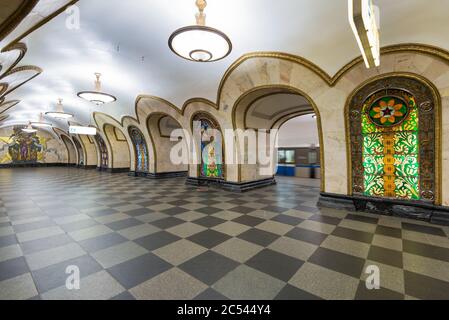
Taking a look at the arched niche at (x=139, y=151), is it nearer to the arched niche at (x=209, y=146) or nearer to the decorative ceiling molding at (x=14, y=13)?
the arched niche at (x=209, y=146)

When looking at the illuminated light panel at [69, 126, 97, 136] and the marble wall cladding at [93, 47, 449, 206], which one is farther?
the illuminated light panel at [69, 126, 97, 136]

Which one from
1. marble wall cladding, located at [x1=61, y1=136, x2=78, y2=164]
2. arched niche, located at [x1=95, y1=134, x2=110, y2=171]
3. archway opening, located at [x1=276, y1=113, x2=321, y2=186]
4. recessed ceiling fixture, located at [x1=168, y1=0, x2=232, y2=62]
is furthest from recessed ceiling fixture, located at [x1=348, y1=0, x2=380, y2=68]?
marble wall cladding, located at [x1=61, y1=136, x2=78, y2=164]

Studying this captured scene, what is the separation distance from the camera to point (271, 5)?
10.4ft

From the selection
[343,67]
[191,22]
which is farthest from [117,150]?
[343,67]

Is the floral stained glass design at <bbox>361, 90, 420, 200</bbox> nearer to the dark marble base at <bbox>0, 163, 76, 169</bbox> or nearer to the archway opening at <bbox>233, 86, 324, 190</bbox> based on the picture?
the archway opening at <bbox>233, 86, 324, 190</bbox>

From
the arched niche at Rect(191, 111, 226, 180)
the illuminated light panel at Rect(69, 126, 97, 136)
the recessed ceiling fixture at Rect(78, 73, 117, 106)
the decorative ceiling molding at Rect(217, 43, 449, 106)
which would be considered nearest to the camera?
the decorative ceiling molding at Rect(217, 43, 449, 106)

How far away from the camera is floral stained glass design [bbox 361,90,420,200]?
3873 mm

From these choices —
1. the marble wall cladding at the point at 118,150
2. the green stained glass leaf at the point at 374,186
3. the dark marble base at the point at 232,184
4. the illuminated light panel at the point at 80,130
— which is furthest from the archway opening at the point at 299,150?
the illuminated light panel at the point at 80,130

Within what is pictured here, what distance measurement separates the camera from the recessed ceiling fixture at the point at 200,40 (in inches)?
118

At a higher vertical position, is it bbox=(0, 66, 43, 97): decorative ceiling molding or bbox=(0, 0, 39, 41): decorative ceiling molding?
bbox=(0, 66, 43, 97): decorative ceiling molding

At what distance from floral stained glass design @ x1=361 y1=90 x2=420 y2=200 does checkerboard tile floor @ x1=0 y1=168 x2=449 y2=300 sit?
66 cm
